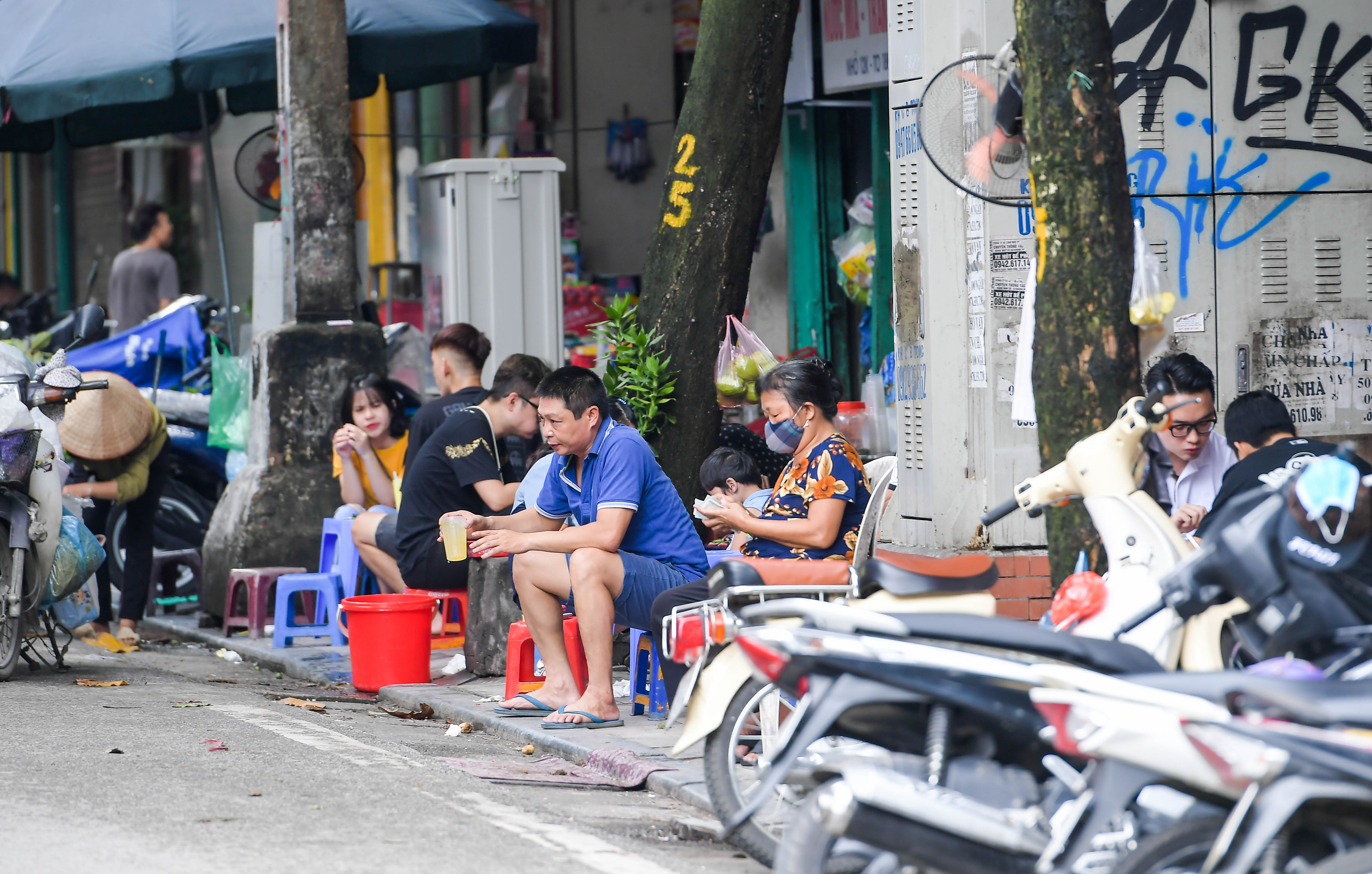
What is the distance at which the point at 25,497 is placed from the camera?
25.7ft

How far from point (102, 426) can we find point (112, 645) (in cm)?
118

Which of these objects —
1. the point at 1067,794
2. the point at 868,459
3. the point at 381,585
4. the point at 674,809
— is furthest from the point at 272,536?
the point at 1067,794

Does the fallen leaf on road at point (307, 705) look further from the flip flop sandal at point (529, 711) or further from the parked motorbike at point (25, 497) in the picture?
the parked motorbike at point (25, 497)

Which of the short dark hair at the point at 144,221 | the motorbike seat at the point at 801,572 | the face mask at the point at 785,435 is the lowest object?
the motorbike seat at the point at 801,572

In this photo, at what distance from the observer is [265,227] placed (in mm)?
11320

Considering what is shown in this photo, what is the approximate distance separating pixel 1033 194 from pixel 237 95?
938 centimetres

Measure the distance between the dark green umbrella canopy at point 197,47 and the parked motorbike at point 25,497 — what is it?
14.7 feet

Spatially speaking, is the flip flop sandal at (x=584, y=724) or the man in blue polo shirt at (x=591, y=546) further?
the flip flop sandal at (x=584, y=724)

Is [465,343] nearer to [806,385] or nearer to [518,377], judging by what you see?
[518,377]

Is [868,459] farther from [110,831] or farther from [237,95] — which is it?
[237,95]

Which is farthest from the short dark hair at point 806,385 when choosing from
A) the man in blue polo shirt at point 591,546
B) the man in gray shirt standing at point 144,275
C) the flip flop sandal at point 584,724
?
the man in gray shirt standing at point 144,275

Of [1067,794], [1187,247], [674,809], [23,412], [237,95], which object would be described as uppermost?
[237,95]

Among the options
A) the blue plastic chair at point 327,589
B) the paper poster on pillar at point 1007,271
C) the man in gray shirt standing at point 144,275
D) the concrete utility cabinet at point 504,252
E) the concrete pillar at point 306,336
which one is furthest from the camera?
the man in gray shirt standing at point 144,275

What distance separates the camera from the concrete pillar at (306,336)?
975 centimetres
